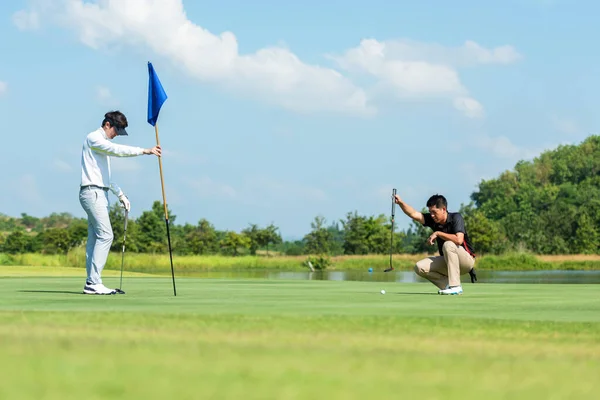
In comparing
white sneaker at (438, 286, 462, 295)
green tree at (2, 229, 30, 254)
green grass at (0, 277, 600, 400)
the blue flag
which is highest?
green tree at (2, 229, 30, 254)

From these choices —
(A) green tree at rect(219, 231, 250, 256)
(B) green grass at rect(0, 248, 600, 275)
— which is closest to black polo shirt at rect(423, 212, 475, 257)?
(B) green grass at rect(0, 248, 600, 275)

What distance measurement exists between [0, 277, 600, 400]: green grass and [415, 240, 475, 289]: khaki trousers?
7.34 ft

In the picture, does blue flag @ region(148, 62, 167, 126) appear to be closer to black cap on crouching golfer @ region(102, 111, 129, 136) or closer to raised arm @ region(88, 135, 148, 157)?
black cap on crouching golfer @ region(102, 111, 129, 136)

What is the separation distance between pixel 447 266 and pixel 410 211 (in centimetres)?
100

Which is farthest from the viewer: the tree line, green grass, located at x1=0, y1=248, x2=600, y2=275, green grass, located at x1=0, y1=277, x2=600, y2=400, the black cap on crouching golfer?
the tree line

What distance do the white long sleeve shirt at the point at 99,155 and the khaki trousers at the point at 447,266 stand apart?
4.37 metres

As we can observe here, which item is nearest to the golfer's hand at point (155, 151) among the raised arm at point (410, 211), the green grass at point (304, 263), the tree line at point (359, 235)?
the raised arm at point (410, 211)

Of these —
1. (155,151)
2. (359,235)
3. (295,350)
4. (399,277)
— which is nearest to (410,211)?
(155,151)

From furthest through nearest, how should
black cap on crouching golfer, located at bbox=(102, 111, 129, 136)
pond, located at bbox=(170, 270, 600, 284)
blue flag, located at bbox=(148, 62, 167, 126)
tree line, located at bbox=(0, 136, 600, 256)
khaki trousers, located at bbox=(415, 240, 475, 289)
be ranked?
tree line, located at bbox=(0, 136, 600, 256), pond, located at bbox=(170, 270, 600, 284), blue flag, located at bbox=(148, 62, 167, 126), khaki trousers, located at bbox=(415, 240, 475, 289), black cap on crouching golfer, located at bbox=(102, 111, 129, 136)

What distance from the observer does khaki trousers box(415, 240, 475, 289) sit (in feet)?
43.9

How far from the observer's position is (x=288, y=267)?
6231cm

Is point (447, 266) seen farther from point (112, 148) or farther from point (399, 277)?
point (399, 277)

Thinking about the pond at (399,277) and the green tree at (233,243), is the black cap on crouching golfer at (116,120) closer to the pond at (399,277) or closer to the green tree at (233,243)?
the pond at (399,277)

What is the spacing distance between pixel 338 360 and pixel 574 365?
141 centimetres
